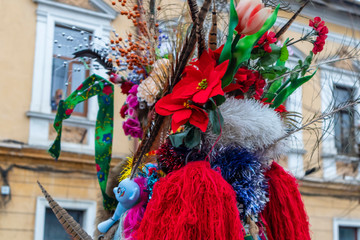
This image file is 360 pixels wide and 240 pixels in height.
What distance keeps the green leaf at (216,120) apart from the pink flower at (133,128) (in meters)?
0.81

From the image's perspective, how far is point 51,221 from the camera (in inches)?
284

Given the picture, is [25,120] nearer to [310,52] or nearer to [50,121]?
[50,121]

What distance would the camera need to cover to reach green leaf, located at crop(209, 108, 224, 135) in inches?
66.9

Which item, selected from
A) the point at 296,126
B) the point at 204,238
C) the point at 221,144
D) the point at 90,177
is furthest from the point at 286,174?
the point at 90,177

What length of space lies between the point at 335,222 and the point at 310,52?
826cm

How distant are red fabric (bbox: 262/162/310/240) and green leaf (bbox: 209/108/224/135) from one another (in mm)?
498

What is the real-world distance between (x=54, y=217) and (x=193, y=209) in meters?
5.98

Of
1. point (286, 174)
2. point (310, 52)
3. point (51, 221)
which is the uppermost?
point (310, 52)

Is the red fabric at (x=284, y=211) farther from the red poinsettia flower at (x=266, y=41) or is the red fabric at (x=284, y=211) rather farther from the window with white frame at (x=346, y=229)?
the window with white frame at (x=346, y=229)

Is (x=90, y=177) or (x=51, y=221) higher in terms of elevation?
(x=90, y=177)

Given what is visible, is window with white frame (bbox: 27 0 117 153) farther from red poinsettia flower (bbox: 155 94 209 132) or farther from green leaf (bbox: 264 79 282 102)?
red poinsettia flower (bbox: 155 94 209 132)

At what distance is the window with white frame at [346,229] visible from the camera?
9680mm

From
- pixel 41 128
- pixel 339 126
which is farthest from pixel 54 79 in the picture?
pixel 339 126

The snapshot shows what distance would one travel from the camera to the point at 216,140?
1753 millimetres
